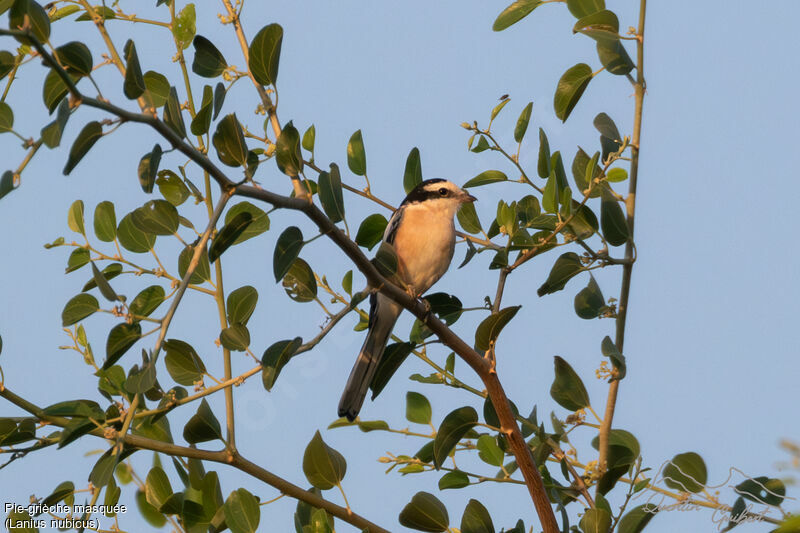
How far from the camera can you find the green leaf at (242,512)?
10.7 feet

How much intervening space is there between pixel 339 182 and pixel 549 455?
1541 mm

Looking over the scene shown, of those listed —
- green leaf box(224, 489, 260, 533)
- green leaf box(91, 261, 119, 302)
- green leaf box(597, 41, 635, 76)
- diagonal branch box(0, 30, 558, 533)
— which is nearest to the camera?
diagonal branch box(0, 30, 558, 533)

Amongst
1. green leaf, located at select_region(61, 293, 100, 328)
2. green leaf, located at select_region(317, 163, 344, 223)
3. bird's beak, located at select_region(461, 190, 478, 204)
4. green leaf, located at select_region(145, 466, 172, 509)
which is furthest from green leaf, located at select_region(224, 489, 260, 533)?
bird's beak, located at select_region(461, 190, 478, 204)

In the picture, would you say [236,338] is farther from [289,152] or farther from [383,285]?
[289,152]

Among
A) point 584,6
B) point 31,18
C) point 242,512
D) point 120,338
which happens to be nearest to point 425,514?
point 242,512

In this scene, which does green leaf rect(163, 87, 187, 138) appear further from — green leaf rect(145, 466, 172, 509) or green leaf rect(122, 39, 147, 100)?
green leaf rect(145, 466, 172, 509)

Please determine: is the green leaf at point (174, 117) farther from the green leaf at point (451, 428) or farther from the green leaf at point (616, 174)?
the green leaf at point (616, 174)

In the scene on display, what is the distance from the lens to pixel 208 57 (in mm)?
3477

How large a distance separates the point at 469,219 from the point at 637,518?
1.53 metres

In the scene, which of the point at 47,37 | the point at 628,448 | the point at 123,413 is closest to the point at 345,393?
the point at 628,448

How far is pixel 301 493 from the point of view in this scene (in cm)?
334

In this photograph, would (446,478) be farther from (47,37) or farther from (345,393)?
(47,37)

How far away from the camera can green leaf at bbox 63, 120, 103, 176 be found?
227 cm

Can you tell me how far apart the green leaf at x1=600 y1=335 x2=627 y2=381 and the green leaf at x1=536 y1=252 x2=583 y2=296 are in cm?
36
